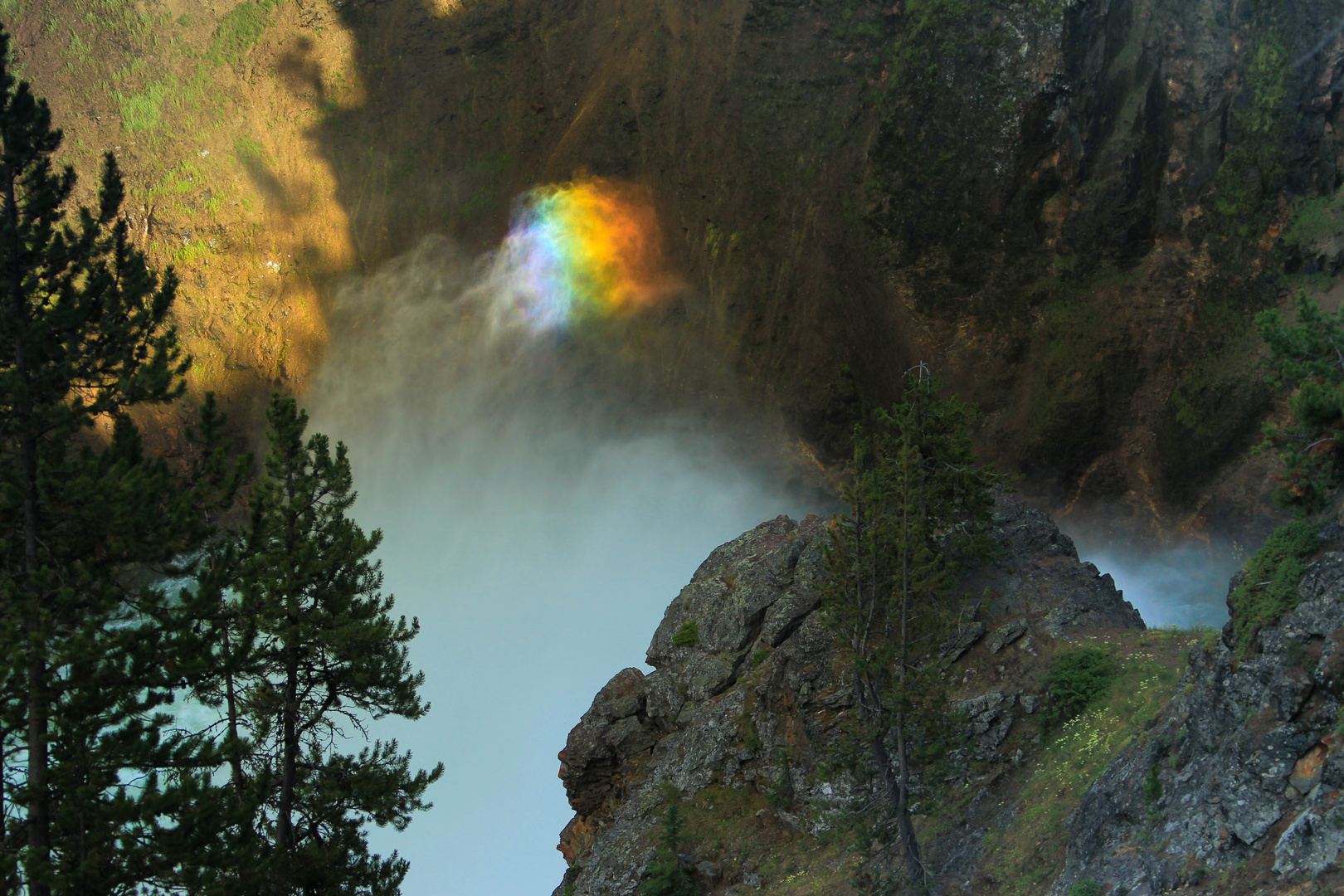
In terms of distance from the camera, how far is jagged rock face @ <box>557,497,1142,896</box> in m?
25.7

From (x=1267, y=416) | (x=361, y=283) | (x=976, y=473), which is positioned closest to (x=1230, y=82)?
(x=1267, y=416)

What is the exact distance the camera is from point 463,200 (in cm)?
5950

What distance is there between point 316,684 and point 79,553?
5893 mm

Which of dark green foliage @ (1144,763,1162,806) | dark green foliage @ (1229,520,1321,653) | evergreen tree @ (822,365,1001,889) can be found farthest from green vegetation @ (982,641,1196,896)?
dark green foliage @ (1229,520,1321,653)

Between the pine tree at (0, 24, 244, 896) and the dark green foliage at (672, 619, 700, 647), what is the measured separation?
1823cm

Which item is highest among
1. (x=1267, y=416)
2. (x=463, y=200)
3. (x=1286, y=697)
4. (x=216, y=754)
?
(x=463, y=200)

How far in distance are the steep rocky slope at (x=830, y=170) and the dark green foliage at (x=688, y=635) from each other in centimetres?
2271

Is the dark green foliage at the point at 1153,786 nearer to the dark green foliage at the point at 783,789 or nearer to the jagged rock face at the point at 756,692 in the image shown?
the jagged rock face at the point at 756,692

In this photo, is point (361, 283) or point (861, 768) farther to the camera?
point (361, 283)

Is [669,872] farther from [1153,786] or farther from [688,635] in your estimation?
[1153,786]

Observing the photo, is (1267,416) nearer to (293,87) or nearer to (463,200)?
(463,200)

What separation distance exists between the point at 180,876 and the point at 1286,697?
50.0 feet

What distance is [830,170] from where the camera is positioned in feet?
173

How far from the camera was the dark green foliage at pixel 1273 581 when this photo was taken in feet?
50.6
